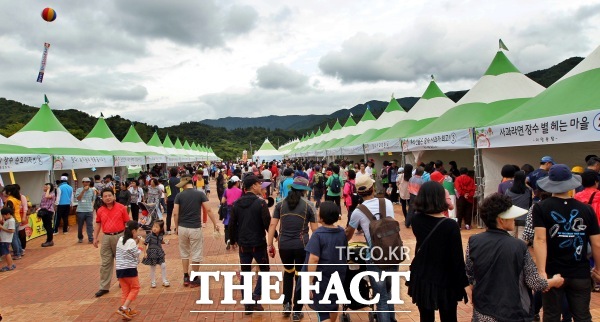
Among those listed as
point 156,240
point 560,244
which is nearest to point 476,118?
point 560,244

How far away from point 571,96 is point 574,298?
524 centimetres

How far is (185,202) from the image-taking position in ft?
19.3

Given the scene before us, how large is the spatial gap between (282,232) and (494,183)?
6.57m

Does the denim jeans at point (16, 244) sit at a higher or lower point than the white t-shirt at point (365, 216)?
lower

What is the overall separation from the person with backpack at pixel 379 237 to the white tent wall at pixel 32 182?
11594mm

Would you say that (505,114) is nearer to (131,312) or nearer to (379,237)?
(379,237)

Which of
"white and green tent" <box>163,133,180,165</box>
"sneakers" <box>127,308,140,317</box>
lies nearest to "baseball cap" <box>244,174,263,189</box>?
"sneakers" <box>127,308,140,317</box>

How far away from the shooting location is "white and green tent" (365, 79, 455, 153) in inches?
556

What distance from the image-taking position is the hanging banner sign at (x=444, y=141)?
9.39 m

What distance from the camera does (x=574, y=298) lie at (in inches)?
120

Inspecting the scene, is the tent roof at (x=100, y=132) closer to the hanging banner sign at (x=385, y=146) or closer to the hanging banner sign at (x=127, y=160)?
the hanging banner sign at (x=127, y=160)

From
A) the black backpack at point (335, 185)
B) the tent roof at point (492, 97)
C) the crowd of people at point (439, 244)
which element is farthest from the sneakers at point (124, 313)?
the tent roof at point (492, 97)

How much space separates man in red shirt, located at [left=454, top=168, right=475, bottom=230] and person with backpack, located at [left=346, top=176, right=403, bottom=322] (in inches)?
229

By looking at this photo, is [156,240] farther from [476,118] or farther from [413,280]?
[476,118]
